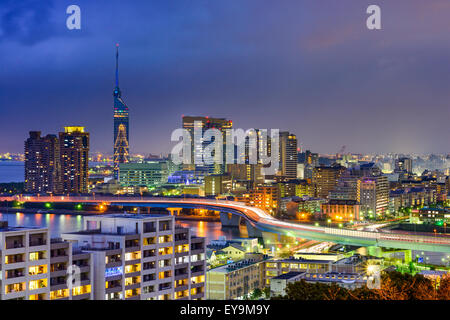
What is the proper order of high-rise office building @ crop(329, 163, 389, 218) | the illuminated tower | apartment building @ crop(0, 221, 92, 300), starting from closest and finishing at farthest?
apartment building @ crop(0, 221, 92, 300)
high-rise office building @ crop(329, 163, 389, 218)
the illuminated tower

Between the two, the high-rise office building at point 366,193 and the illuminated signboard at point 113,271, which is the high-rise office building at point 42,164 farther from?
the illuminated signboard at point 113,271

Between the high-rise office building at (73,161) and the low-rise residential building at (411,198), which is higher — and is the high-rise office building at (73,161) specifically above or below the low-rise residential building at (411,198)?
above

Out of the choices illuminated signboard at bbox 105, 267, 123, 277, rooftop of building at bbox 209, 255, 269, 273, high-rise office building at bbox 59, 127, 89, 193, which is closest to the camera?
illuminated signboard at bbox 105, 267, 123, 277

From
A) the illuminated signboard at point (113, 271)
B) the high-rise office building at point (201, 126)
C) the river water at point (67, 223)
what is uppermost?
the high-rise office building at point (201, 126)

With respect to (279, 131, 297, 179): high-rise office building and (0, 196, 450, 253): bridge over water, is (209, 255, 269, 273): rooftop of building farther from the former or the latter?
(279, 131, 297, 179): high-rise office building

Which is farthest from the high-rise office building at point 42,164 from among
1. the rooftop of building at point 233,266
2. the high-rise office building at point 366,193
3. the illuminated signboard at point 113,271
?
the illuminated signboard at point 113,271

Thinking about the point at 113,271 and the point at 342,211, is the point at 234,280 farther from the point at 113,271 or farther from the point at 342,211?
the point at 342,211

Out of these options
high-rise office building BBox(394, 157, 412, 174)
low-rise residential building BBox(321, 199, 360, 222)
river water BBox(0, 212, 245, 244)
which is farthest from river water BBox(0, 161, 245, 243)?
high-rise office building BBox(394, 157, 412, 174)
